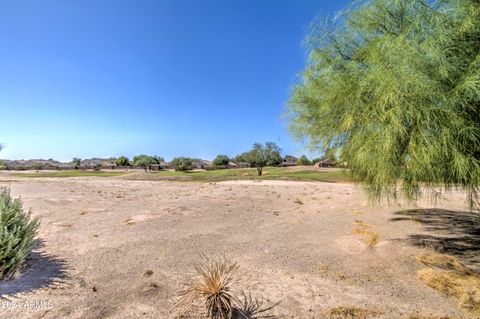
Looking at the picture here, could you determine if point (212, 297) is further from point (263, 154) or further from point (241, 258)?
point (263, 154)

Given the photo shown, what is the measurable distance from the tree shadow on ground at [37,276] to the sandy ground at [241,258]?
0.05ft

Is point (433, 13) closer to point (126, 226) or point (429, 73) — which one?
point (429, 73)

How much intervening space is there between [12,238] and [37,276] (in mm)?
732

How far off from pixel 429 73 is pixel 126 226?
26.4 feet

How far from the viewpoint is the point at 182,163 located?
164 ft

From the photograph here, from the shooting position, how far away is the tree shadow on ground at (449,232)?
6.00m

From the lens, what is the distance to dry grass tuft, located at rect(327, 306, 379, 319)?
3.42 meters

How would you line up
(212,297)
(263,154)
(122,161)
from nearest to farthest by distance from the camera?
(212,297) < (263,154) < (122,161)

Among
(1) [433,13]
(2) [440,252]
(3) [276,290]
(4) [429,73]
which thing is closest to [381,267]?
(2) [440,252]

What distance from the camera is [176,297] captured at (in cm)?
377

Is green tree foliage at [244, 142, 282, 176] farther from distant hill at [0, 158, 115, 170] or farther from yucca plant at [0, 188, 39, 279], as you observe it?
distant hill at [0, 158, 115, 170]

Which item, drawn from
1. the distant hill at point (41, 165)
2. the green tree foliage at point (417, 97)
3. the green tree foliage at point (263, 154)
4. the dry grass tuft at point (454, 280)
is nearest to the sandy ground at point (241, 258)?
the dry grass tuft at point (454, 280)

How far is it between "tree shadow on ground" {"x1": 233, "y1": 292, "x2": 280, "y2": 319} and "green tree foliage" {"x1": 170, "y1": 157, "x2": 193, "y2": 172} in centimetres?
4705

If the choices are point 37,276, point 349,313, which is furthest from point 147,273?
point 349,313
